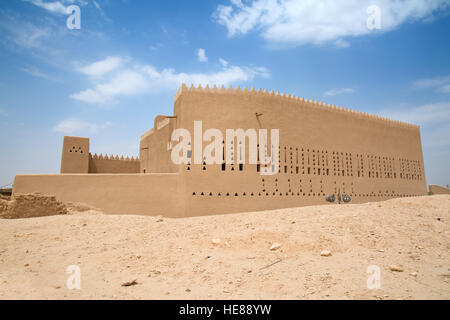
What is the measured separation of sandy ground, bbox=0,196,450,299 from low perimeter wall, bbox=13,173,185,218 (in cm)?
280

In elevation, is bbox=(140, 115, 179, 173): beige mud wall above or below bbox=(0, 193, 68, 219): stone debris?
above

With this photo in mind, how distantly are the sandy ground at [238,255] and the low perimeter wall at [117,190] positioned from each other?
2795 millimetres

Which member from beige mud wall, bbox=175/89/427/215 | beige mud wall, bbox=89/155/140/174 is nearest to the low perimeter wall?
beige mud wall, bbox=175/89/427/215

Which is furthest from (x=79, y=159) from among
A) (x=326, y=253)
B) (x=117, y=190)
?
(x=326, y=253)

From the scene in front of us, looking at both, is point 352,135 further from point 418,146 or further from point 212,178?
point 212,178

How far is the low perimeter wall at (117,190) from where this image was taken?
11.1 metres

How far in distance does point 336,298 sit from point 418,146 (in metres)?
21.3

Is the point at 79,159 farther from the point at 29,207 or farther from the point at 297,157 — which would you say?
the point at 297,157

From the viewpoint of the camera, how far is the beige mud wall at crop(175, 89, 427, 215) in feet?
39.2

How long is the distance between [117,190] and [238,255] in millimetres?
7156

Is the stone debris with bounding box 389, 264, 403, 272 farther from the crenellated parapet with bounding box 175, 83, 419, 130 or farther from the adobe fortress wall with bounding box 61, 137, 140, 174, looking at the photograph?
the adobe fortress wall with bounding box 61, 137, 140, 174

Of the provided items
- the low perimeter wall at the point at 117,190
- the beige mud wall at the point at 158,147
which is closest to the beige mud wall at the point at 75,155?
the beige mud wall at the point at 158,147

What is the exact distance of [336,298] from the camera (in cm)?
365
